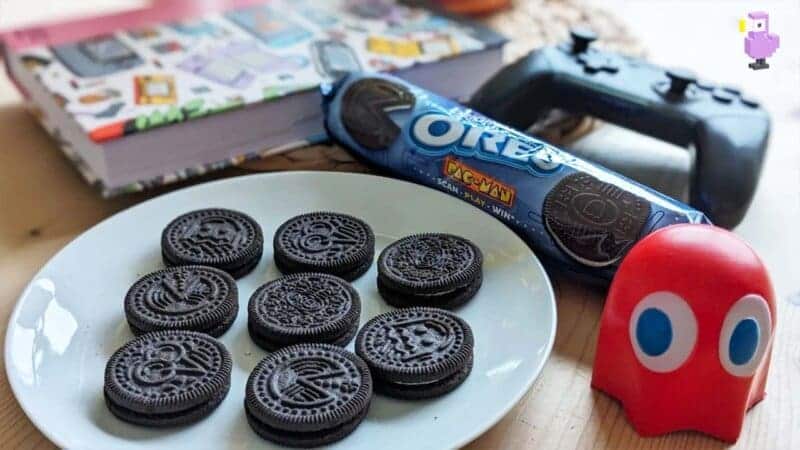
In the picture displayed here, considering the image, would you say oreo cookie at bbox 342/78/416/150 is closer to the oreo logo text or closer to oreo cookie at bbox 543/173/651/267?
the oreo logo text

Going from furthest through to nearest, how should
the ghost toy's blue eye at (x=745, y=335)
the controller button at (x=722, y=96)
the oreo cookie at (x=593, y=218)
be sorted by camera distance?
the controller button at (x=722, y=96) → the oreo cookie at (x=593, y=218) → the ghost toy's blue eye at (x=745, y=335)

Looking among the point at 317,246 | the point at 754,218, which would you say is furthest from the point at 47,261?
the point at 754,218

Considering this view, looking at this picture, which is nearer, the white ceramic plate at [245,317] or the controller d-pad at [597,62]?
the white ceramic plate at [245,317]

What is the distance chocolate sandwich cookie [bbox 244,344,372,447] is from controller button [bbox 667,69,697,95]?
321mm

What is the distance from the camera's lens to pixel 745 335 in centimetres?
43

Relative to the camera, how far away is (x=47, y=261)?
593 millimetres

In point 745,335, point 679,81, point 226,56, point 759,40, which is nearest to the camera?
point 745,335

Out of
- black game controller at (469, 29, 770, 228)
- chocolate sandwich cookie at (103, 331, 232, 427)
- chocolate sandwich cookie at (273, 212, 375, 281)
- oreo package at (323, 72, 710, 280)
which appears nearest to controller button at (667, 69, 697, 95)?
black game controller at (469, 29, 770, 228)

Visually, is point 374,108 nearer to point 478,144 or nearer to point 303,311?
point 478,144

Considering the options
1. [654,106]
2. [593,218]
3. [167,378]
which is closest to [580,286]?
[593,218]

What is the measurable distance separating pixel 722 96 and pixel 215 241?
35 centimetres

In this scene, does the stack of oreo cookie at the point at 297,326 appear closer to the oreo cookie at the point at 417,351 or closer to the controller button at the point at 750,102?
A: the oreo cookie at the point at 417,351

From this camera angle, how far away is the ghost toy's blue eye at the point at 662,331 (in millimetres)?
434

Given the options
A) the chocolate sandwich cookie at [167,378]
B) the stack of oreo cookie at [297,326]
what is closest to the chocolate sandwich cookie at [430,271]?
the stack of oreo cookie at [297,326]
